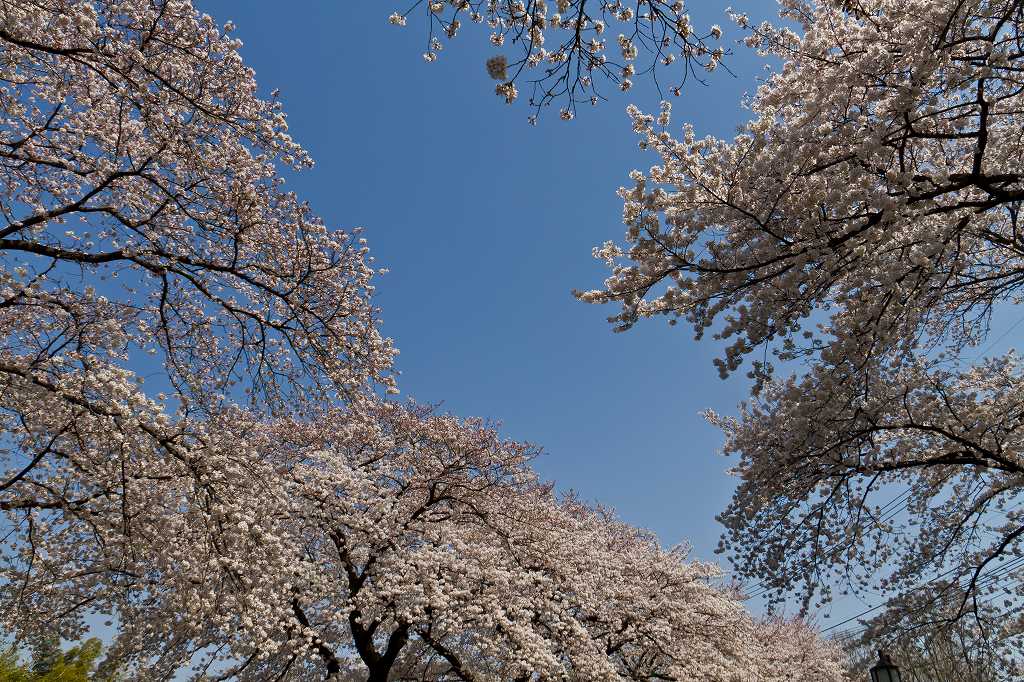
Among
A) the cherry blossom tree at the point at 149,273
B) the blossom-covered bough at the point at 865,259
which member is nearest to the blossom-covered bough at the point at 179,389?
the cherry blossom tree at the point at 149,273

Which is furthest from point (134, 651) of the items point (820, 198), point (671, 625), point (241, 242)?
point (820, 198)

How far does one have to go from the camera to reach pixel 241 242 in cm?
685

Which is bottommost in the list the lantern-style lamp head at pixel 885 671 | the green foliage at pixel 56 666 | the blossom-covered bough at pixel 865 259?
the green foliage at pixel 56 666

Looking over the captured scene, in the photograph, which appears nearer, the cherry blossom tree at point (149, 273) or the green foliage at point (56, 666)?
the cherry blossom tree at point (149, 273)

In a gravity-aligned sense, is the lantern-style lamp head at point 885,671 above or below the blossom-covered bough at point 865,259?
below

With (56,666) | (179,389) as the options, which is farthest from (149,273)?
(56,666)

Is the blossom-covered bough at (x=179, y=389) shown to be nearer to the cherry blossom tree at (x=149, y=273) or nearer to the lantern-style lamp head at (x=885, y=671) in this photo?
the cherry blossom tree at (x=149, y=273)

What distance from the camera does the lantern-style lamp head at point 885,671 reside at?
7.42 metres

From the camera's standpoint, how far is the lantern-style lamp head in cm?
742

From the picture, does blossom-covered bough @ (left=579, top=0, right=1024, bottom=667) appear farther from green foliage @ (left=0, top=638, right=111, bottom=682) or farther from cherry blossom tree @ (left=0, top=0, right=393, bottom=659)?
green foliage @ (left=0, top=638, right=111, bottom=682)

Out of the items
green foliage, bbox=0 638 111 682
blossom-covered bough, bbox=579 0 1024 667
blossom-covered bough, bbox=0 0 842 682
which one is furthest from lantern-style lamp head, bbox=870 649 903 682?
green foliage, bbox=0 638 111 682

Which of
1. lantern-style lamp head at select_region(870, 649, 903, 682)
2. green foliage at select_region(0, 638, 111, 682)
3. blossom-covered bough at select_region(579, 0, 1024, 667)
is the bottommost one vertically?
green foliage at select_region(0, 638, 111, 682)

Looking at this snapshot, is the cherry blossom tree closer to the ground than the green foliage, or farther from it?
farther from it

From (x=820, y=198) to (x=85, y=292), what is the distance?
26.5 ft
